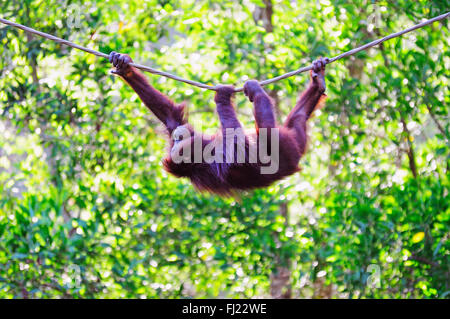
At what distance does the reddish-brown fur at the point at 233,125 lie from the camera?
377 centimetres

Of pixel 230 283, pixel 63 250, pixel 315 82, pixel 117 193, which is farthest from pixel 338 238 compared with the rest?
pixel 63 250

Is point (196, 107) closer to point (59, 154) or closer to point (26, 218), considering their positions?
point (59, 154)

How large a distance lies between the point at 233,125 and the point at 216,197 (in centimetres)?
136

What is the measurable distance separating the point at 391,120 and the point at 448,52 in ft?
2.55

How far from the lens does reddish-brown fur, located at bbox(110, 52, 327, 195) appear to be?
377 centimetres

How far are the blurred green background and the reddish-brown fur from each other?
0.98m

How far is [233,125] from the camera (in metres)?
3.86

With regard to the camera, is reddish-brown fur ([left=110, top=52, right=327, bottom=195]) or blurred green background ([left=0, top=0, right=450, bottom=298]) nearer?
reddish-brown fur ([left=110, top=52, right=327, bottom=195])
